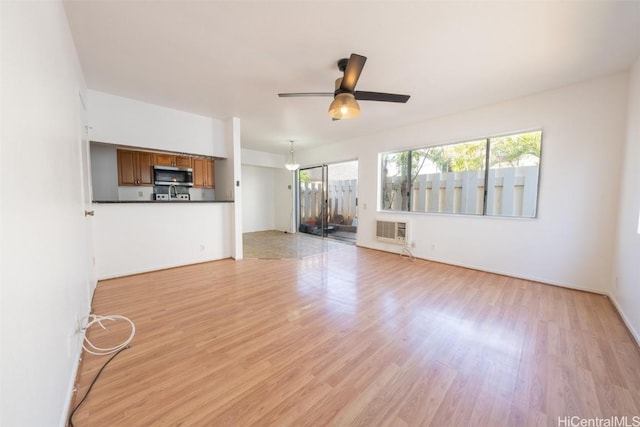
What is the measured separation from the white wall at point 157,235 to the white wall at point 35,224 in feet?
6.23

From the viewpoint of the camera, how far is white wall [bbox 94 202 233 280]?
331 centimetres

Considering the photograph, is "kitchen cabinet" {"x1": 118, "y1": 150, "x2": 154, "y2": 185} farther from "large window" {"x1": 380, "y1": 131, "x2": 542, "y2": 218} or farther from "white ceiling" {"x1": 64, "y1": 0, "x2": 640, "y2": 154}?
"large window" {"x1": 380, "y1": 131, "x2": 542, "y2": 218}

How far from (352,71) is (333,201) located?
16.0 feet

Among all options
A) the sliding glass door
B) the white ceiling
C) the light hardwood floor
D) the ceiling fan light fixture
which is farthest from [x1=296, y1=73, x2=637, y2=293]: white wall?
the sliding glass door

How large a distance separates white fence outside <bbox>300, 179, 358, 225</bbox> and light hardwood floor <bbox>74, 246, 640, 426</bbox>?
3.66m

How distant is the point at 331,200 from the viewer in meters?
6.95

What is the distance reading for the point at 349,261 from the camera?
4.38m

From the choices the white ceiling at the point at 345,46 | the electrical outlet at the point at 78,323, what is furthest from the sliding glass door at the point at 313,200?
the electrical outlet at the point at 78,323

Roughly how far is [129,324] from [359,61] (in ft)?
10.1

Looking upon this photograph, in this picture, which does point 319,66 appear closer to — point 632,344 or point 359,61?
point 359,61

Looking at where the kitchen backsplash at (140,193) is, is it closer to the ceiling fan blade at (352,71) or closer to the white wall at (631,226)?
the ceiling fan blade at (352,71)

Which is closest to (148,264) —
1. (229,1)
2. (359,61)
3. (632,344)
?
(229,1)

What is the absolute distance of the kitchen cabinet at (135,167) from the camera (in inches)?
160

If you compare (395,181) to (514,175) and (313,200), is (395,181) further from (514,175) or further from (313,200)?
(313,200)
